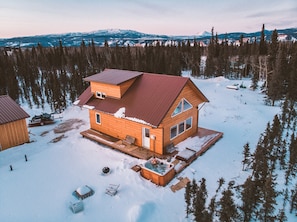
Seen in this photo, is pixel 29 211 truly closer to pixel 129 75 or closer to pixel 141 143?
pixel 141 143

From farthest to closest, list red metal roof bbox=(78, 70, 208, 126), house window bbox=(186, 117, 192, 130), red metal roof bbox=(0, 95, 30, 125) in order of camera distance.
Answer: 1. house window bbox=(186, 117, 192, 130)
2. red metal roof bbox=(0, 95, 30, 125)
3. red metal roof bbox=(78, 70, 208, 126)

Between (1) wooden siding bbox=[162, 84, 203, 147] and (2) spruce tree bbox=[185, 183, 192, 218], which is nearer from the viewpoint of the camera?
(2) spruce tree bbox=[185, 183, 192, 218]

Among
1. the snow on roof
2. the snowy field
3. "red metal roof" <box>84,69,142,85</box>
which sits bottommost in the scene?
the snowy field

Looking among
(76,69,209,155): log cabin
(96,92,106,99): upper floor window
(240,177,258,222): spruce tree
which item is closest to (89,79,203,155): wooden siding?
(76,69,209,155): log cabin

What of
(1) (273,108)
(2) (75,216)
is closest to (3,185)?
(2) (75,216)

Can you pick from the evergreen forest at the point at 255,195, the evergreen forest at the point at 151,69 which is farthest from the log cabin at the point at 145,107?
the evergreen forest at the point at 151,69

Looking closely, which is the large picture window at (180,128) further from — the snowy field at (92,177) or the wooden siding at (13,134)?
the wooden siding at (13,134)

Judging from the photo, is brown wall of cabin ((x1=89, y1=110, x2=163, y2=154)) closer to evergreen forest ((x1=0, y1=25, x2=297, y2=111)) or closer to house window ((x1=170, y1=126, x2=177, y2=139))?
house window ((x1=170, y1=126, x2=177, y2=139))

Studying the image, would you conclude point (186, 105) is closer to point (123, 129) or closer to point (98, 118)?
point (123, 129)
